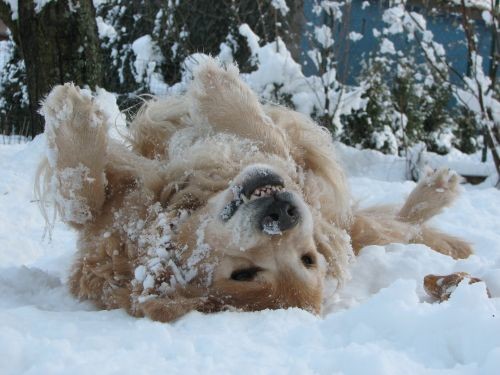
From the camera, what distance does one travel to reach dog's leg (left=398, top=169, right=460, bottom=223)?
14.0 ft

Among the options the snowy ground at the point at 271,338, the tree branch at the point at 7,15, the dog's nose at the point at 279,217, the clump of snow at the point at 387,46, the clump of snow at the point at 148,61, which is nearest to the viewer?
the snowy ground at the point at 271,338

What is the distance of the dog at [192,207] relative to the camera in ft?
8.57

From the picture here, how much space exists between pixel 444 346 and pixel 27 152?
484cm

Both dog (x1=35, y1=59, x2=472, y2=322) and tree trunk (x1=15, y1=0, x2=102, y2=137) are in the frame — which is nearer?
dog (x1=35, y1=59, x2=472, y2=322)

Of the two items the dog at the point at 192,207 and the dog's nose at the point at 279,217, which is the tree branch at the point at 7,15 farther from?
the dog's nose at the point at 279,217

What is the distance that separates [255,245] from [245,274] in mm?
249

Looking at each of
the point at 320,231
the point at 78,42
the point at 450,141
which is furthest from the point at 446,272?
the point at 450,141

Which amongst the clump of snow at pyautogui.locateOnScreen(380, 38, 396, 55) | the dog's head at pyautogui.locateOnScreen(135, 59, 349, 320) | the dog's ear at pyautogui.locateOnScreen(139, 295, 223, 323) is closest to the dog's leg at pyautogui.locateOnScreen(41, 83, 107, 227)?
the dog's head at pyautogui.locateOnScreen(135, 59, 349, 320)

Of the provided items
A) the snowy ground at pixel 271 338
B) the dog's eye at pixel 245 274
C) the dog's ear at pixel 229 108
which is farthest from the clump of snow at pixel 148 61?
the dog's eye at pixel 245 274

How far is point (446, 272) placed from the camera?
3152 mm

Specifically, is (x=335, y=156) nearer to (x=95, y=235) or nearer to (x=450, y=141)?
(x=95, y=235)

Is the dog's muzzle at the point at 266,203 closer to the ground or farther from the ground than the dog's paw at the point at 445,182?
farther from the ground

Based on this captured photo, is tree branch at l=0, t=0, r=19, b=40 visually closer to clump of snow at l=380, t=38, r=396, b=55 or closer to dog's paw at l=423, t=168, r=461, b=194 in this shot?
dog's paw at l=423, t=168, r=461, b=194

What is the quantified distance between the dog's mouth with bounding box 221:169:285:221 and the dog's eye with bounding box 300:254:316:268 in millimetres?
409
